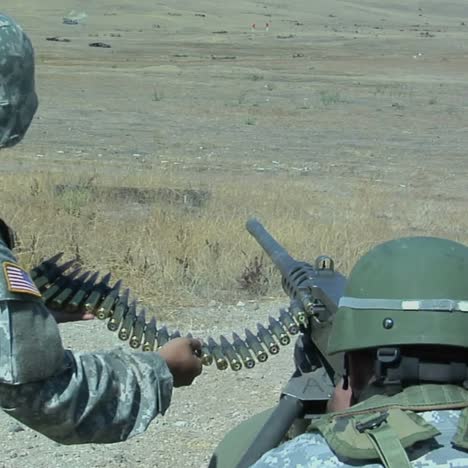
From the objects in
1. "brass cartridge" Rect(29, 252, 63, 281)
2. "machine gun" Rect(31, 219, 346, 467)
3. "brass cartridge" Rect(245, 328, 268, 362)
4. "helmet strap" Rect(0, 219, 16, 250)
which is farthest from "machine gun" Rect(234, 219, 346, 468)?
"helmet strap" Rect(0, 219, 16, 250)

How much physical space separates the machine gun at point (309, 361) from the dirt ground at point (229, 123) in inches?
55.2

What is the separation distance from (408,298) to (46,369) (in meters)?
0.78

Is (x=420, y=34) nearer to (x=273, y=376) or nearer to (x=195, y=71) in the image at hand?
(x=195, y=71)

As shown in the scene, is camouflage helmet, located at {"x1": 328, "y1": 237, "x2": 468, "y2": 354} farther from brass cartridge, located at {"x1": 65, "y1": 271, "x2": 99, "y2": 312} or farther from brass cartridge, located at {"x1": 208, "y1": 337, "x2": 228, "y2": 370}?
brass cartridge, located at {"x1": 208, "y1": 337, "x2": 228, "y2": 370}

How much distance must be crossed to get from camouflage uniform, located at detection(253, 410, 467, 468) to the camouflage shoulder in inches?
24.7

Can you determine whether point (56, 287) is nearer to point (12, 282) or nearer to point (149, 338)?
point (149, 338)

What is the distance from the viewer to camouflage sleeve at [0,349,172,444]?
2471 millimetres

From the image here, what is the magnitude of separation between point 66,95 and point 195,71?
10307 mm

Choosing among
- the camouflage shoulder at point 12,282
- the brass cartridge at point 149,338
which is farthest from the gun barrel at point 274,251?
the camouflage shoulder at point 12,282

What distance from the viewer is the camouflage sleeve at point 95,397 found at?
2471 millimetres

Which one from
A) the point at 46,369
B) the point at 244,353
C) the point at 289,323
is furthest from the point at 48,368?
the point at 244,353

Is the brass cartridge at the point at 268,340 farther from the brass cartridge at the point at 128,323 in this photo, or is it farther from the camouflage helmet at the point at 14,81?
the camouflage helmet at the point at 14,81

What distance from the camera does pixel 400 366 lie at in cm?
213

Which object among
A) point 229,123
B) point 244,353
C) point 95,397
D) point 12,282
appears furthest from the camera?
point 229,123
